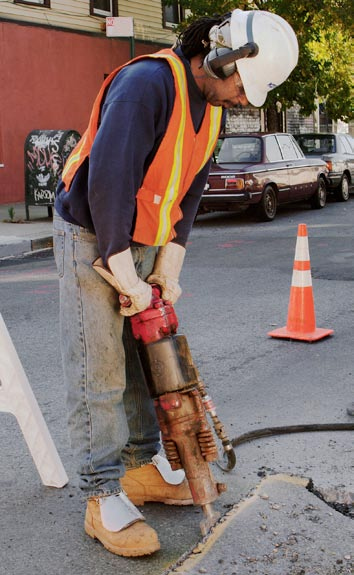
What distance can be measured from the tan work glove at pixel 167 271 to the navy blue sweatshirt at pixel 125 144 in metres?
0.36

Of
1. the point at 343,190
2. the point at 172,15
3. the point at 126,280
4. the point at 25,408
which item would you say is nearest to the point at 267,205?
the point at 343,190

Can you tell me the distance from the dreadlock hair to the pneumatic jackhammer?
915 millimetres

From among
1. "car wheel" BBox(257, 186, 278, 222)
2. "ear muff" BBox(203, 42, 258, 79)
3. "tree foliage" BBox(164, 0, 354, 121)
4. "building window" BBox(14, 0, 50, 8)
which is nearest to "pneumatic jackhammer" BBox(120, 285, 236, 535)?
"ear muff" BBox(203, 42, 258, 79)

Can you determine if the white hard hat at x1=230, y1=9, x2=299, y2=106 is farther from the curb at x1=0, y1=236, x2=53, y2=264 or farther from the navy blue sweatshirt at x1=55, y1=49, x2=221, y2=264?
the curb at x1=0, y1=236, x2=53, y2=264

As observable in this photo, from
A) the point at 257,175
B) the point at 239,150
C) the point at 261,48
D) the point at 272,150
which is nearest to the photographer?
the point at 261,48

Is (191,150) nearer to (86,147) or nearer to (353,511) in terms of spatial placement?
(86,147)

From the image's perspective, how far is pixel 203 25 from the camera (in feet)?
10.2

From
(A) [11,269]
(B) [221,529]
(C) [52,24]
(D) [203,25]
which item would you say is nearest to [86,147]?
(D) [203,25]

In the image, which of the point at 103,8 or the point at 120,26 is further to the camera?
the point at 103,8

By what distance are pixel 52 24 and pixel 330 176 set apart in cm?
729

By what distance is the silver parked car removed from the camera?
18.5m

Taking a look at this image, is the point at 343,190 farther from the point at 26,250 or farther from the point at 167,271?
the point at 167,271

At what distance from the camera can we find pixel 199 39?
3.10m

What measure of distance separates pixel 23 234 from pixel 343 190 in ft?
28.6
